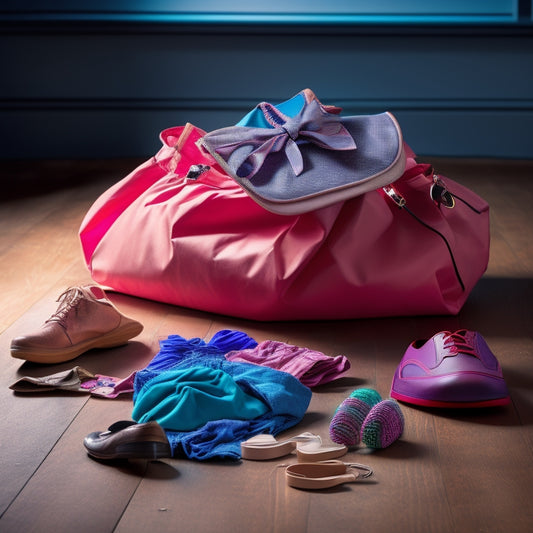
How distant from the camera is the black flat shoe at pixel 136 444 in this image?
883mm

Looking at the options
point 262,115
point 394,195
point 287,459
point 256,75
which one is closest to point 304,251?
point 394,195

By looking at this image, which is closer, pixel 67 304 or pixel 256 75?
pixel 67 304

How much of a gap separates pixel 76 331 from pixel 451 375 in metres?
0.56

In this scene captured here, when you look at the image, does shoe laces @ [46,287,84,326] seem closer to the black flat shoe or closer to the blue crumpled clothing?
the blue crumpled clothing

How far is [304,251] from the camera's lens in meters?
1.33

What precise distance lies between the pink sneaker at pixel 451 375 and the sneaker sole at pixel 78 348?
0.44 m

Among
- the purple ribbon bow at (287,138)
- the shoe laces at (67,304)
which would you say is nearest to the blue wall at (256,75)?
the purple ribbon bow at (287,138)

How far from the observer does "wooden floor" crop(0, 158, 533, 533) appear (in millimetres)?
790

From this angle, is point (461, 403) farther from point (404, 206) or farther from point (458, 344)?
point (404, 206)

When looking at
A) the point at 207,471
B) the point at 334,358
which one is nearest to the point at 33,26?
the point at 334,358

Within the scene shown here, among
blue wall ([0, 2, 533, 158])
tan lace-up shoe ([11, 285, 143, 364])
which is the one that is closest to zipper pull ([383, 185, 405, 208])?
tan lace-up shoe ([11, 285, 143, 364])

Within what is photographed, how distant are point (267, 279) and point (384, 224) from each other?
0.73 feet

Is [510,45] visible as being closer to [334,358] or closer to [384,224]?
[384,224]

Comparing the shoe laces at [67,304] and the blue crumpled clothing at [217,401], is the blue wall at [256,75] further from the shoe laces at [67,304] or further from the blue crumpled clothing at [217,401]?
the blue crumpled clothing at [217,401]
